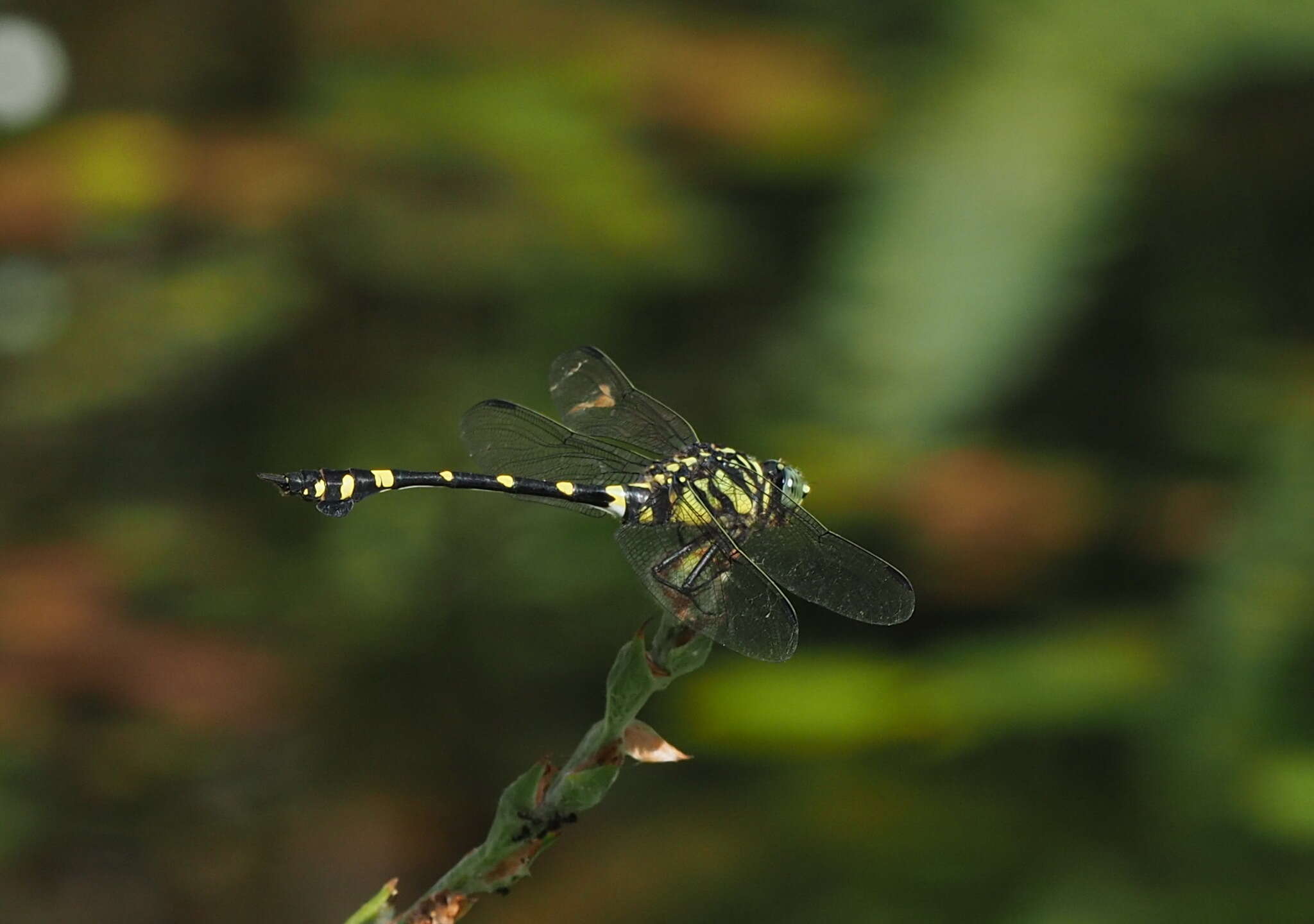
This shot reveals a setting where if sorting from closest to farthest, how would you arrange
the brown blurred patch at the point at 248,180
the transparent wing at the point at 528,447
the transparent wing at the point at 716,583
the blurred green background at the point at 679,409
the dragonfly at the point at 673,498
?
1. the transparent wing at the point at 716,583
2. the dragonfly at the point at 673,498
3. the transparent wing at the point at 528,447
4. the blurred green background at the point at 679,409
5. the brown blurred patch at the point at 248,180

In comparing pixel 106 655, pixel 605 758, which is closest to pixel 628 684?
pixel 605 758

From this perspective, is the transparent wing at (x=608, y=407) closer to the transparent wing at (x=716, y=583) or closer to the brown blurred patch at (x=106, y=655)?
the transparent wing at (x=716, y=583)

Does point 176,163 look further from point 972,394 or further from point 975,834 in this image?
point 975,834

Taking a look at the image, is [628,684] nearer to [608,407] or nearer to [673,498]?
[673,498]

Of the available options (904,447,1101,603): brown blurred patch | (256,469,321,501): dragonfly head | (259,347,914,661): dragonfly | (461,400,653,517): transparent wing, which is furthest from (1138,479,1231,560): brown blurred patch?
(256,469,321,501): dragonfly head

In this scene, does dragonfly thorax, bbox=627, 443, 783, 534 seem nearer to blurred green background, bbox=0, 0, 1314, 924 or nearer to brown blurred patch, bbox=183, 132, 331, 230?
blurred green background, bbox=0, 0, 1314, 924

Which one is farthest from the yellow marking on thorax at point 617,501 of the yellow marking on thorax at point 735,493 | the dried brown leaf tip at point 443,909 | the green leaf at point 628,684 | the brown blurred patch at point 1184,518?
the brown blurred patch at point 1184,518
